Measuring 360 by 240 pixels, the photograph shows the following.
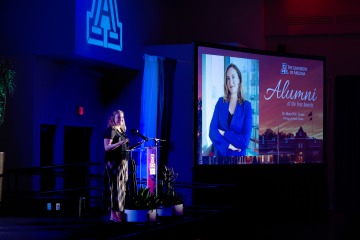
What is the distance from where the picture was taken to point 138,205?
29.8ft

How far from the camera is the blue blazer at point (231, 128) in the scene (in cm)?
1171

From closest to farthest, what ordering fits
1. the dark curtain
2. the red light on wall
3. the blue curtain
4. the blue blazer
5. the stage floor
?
the stage floor, the blue blazer, the blue curtain, the red light on wall, the dark curtain

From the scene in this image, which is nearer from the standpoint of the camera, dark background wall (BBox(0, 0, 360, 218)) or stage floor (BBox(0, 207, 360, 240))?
stage floor (BBox(0, 207, 360, 240))

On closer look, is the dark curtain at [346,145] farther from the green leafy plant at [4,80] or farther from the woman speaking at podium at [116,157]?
the woman speaking at podium at [116,157]

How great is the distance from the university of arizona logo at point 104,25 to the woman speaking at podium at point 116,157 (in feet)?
9.95

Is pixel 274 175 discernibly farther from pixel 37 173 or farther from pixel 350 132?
pixel 37 173

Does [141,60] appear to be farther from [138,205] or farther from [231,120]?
[138,205]

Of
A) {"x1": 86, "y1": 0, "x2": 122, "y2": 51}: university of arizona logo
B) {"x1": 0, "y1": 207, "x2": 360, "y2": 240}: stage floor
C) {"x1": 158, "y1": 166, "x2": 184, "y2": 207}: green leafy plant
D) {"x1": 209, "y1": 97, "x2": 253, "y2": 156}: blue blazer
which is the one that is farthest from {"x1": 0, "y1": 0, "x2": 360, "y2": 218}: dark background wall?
{"x1": 158, "y1": 166, "x2": 184, "y2": 207}: green leafy plant

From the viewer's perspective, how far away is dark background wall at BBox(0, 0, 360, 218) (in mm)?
11227

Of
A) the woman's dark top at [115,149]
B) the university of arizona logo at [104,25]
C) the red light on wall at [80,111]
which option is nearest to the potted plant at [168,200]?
the woman's dark top at [115,149]

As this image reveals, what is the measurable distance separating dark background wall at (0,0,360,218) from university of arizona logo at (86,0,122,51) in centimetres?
25

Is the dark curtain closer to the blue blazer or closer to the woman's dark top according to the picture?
the blue blazer

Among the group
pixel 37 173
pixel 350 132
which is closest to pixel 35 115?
pixel 37 173

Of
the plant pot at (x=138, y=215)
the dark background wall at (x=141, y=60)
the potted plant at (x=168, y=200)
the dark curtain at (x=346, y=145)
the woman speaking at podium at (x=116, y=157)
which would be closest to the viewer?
the woman speaking at podium at (x=116, y=157)
